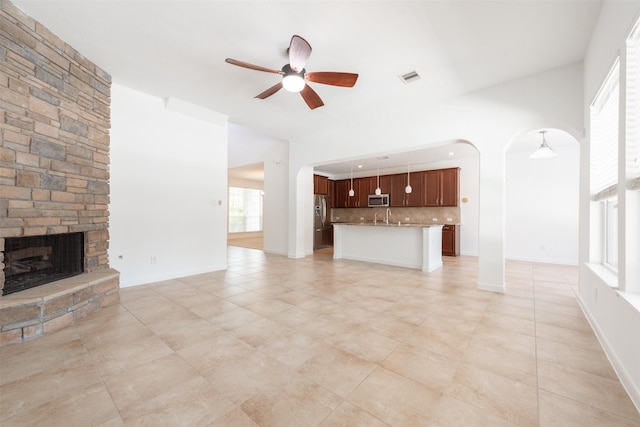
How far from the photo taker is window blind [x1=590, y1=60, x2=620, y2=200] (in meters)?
2.26

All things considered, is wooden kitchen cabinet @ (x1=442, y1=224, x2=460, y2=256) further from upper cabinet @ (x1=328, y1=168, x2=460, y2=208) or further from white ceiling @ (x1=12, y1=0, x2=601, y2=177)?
white ceiling @ (x1=12, y1=0, x2=601, y2=177)

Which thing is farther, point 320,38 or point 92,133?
point 92,133

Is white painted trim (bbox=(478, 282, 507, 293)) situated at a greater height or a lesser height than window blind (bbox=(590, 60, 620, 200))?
lesser

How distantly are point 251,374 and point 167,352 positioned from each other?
811 mm

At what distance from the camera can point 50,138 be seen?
281cm

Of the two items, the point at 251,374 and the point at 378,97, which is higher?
the point at 378,97

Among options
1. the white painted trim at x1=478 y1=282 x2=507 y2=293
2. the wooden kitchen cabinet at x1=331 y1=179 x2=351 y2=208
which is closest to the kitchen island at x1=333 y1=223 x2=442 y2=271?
the white painted trim at x1=478 y1=282 x2=507 y2=293

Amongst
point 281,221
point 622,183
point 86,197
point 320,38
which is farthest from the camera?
point 281,221

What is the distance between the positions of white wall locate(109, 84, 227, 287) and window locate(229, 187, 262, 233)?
6.12 meters

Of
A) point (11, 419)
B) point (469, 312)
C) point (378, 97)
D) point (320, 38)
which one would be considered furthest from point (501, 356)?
point (378, 97)

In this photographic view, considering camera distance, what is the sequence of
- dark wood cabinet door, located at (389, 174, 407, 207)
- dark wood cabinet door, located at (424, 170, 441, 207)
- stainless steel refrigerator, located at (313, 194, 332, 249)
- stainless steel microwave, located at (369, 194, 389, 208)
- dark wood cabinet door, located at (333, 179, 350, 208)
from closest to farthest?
dark wood cabinet door, located at (424, 170, 441, 207) → dark wood cabinet door, located at (389, 174, 407, 207) → stainless steel microwave, located at (369, 194, 389, 208) → stainless steel refrigerator, located at (313, 194, 332, 249) → dark wood cabinet door, located at (333, 179, 350, 208)

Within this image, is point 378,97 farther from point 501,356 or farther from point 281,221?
point 281,221

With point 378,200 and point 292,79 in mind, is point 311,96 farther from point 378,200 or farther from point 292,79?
point 378,200

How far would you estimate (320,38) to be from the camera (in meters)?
2.75
